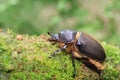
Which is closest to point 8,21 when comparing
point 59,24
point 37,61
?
point 59,24

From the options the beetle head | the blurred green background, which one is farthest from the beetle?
the blurred green background

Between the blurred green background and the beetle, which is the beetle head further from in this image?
the blurred green background

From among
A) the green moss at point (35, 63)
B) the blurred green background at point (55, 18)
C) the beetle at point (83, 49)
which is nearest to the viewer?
the green moss at point (35, 63)

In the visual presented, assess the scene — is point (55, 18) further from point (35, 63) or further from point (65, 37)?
point (35, 63)

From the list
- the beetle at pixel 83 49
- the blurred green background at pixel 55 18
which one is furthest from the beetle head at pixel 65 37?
the blurred green background at pixel 55 18

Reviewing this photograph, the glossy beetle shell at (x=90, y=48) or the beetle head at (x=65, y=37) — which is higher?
the beetle head at (x=65, y=37)

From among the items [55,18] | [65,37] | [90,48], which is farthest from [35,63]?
[55,18]

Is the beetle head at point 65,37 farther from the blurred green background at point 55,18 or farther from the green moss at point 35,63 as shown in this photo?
the blurred green background at point 55,18
